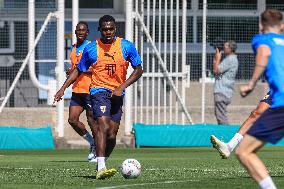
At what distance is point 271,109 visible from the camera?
11453 mm

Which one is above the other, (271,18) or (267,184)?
(271,18)

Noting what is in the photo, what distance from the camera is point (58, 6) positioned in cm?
2767

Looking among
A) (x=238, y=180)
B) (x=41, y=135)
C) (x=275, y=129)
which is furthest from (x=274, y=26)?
(x=41, y=135)

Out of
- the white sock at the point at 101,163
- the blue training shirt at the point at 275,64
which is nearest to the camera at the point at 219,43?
the white sock at the point at 101,163

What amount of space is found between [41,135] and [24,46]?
11.1 feet

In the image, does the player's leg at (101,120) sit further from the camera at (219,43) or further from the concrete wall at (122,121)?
the camera at (219,43)

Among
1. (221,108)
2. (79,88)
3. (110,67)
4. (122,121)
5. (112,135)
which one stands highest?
(110,67)

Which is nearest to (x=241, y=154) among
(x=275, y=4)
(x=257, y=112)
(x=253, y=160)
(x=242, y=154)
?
(x=242, y=154)

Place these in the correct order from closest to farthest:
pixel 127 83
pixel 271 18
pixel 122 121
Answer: pixel 271 18 → pixel 127 83 → pixel 122 121

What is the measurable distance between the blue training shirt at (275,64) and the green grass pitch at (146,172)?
240 cm

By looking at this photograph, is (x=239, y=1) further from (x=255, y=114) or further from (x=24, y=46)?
(x=255, y=114)

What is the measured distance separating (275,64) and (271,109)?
1.44ft

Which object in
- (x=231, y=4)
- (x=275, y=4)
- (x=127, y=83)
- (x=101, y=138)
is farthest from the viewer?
(x=275, y=4)

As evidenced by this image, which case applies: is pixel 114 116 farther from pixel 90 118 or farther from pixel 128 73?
pixel 128 73
